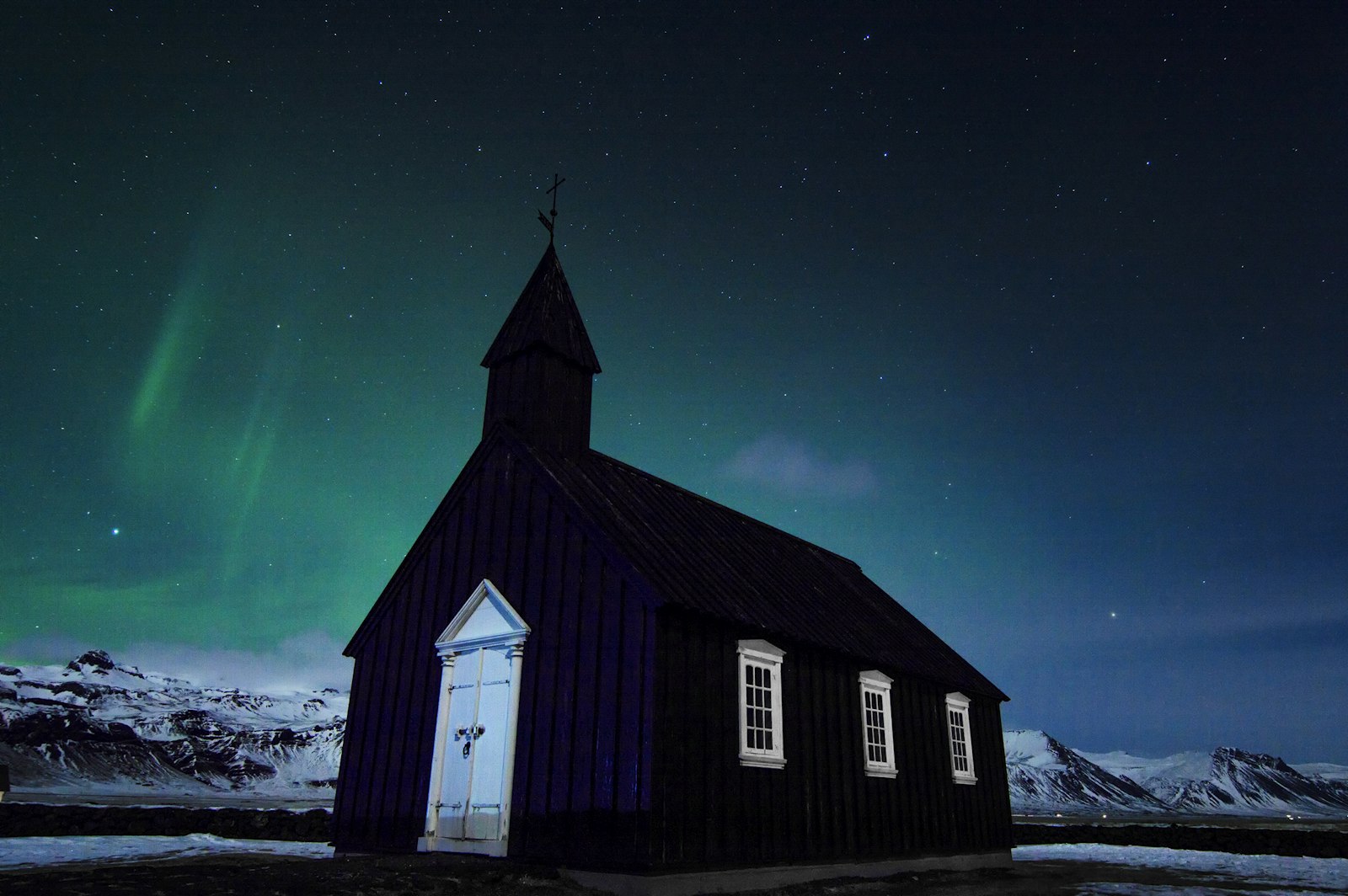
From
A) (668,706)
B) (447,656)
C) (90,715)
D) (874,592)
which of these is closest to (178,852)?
(447,656)

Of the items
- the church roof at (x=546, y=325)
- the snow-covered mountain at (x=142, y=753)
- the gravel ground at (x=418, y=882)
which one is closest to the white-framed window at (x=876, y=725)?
the gravel ground at (x=418, y=882)

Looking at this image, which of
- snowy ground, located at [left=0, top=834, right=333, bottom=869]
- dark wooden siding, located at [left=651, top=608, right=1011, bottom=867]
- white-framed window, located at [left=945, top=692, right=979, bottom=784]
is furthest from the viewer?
white-framed window, located at [left=945, top=692, right=979, bottom=784]

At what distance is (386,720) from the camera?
Answer: 1600 centimetres

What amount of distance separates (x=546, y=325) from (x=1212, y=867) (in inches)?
851

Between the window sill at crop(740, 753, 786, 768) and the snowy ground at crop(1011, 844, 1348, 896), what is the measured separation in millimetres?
6271

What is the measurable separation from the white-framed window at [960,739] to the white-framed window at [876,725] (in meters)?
3.52

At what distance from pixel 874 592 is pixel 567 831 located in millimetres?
15067

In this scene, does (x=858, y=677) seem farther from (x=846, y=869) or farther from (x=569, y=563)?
(x=569, y=563)

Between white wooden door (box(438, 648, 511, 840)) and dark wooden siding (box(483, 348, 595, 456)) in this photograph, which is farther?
dark wooden siding (box(483, 348, 595, 456))

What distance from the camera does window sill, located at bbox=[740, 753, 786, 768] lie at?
1328 centimetres

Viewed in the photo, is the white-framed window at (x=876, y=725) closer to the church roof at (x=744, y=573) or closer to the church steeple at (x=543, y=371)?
the church roof at (x=744, y=573)

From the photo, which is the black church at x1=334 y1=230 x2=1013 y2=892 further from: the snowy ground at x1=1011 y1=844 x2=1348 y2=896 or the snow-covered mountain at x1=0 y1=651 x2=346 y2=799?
the snow-covered mountain at x1=0 y1=651 x2=346 y2=799

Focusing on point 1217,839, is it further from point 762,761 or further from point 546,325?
point 546,325

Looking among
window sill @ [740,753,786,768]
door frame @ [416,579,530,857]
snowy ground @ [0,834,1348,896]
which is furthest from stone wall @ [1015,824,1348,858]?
door frame @ [416,579,530,857]
